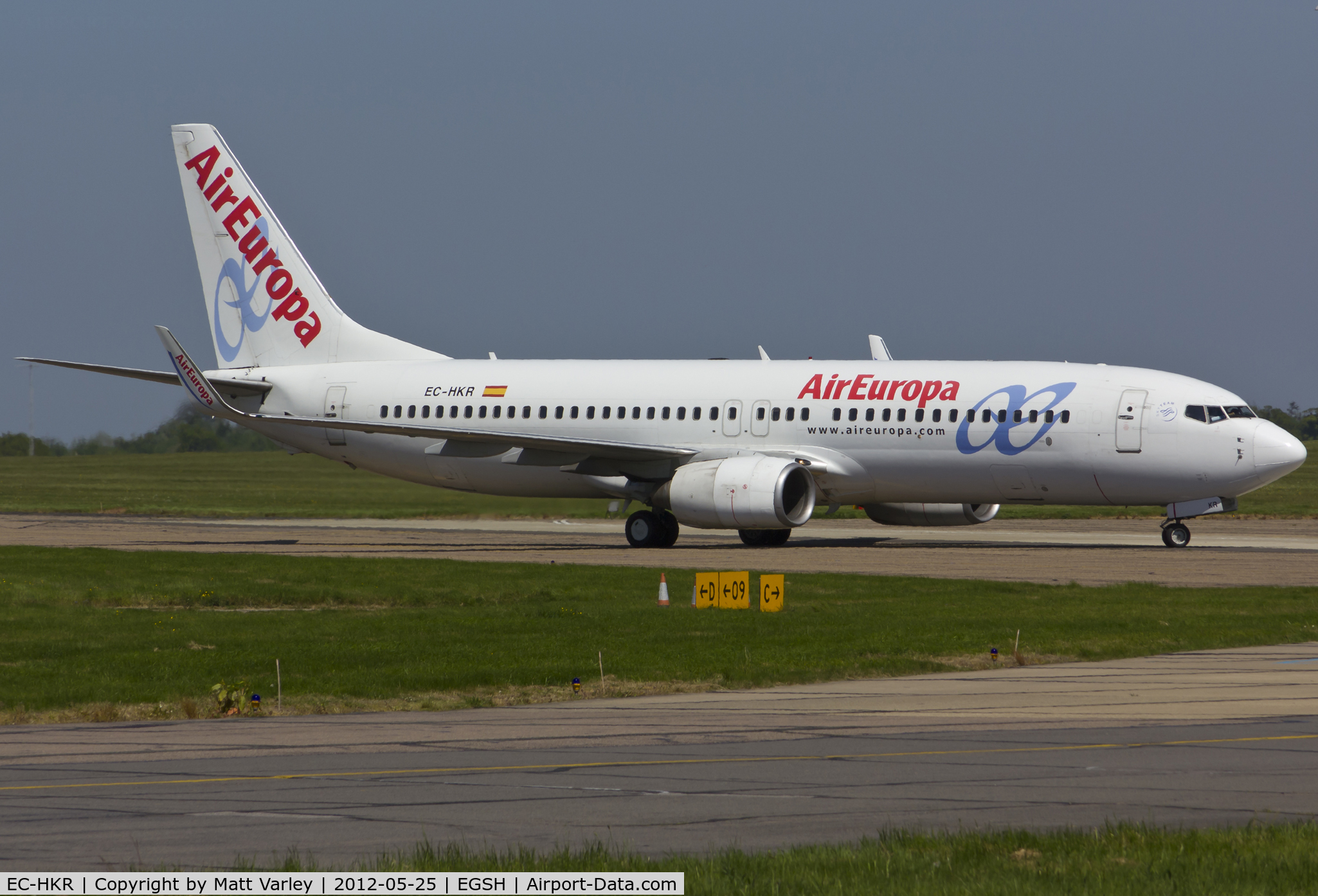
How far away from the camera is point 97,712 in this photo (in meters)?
16.3

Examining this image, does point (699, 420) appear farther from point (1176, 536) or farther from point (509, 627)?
point (509, 627)

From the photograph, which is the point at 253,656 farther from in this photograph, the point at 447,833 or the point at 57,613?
the point at 447,833

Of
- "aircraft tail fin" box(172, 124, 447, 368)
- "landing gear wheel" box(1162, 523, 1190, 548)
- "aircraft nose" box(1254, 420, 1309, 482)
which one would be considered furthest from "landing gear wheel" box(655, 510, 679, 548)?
"aircraft nose" box(1254, 420, 1309, 482)

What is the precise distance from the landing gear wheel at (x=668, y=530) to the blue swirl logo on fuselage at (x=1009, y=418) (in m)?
7.67

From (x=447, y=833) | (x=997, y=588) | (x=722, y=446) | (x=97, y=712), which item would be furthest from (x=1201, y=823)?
(x=722, y=446)

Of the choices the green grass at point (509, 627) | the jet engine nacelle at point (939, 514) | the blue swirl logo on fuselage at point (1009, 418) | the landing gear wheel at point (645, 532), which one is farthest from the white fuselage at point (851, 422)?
the green grass at point (509, 627)

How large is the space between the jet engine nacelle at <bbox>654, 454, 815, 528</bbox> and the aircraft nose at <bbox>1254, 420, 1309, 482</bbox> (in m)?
9.93

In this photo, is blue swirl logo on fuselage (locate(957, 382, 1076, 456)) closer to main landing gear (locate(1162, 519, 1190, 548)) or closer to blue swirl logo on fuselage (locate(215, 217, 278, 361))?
main landing gear (locate(1162, 519, 1190, 548))

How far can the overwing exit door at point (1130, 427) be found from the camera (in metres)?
36.0

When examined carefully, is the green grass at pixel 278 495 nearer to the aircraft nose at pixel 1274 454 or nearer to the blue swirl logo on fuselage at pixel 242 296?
the blue swirl logo on fuselage at pixel 242 296

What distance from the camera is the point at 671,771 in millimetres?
12141

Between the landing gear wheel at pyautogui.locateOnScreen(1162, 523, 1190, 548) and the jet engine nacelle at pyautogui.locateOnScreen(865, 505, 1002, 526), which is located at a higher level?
the jet engine nacelle at pyautogui.locateOnScreen(865, 505, 1002, 526)

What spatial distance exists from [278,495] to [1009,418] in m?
40.2

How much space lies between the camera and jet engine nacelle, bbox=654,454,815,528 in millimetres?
37125
